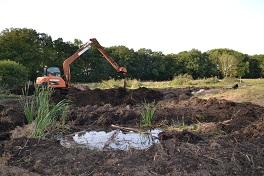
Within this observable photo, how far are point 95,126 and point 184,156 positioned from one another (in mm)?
3553

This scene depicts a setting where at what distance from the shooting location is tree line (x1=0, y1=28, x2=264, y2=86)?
26516 mm

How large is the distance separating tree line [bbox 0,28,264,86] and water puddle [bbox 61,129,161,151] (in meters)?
14.6

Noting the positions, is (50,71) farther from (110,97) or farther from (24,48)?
(24,48)

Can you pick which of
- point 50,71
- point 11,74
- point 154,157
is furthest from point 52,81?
point 154,157

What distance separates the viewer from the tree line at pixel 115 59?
26.5m

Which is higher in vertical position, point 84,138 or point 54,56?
point 54,56

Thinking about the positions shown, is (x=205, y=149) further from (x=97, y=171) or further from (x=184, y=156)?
(x=97, y=171)

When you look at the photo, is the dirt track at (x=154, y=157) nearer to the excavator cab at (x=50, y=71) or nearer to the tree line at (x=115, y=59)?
the excavator cab at (x=50, y=71)

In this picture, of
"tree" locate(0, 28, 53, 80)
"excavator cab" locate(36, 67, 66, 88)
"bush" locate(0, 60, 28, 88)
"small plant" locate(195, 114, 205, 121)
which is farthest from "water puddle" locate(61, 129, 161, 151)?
"tree" locate(0, 28, 53, 80)

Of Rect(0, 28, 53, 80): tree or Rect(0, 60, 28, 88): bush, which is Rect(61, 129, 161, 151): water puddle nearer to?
Rect(0, 60, 28, 88): bush

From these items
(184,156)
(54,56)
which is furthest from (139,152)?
(54,56)

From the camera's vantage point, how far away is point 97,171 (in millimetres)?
3396

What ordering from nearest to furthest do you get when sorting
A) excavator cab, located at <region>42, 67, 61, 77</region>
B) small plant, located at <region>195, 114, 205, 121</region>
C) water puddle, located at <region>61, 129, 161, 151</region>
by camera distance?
1. water puddle, located at <region>61, 129, 161, 151</region>
2. small plant, located at <region>195, 114, 205, 121</region>
3. excavator cab, located at <region>42, 67, 61, 77</region>

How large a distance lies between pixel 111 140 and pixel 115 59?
31.8 m
